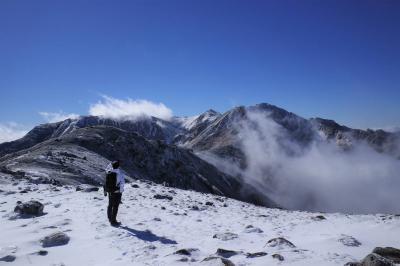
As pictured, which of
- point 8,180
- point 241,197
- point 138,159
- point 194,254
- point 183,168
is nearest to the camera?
point 194,254

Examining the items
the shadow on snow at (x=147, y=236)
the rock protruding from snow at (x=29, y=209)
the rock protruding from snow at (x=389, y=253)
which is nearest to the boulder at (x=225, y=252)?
the shadow on snow at (x=147, y=236)

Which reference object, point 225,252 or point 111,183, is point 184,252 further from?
point 111,183

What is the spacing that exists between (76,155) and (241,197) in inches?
3002

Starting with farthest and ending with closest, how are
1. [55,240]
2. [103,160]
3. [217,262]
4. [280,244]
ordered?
[103,160] → [55,240] → [280,244] → [217,262]

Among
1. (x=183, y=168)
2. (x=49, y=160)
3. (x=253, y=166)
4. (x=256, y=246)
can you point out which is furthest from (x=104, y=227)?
(x=253, y=166)

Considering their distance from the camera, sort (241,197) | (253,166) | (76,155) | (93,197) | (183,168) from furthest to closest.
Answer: (253,166)
(241,197)
(183,168)
(76,155)
(93,197)

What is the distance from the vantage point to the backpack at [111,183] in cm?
1661

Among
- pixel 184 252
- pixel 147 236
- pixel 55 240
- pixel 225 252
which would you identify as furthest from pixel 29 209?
pixel 225 252

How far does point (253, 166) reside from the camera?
19712 cm

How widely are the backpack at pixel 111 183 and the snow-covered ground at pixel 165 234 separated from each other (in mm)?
1437

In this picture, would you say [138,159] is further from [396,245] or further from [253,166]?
[253,166]

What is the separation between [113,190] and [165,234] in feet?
10.6

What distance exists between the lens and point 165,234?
15023mm

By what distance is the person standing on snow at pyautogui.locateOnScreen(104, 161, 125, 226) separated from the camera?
16.1m
